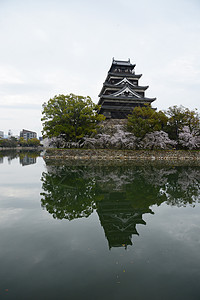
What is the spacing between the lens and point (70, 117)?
27.9 m

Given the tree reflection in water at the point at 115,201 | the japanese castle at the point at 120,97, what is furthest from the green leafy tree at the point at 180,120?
the tree reflection in water at the point at 115,201

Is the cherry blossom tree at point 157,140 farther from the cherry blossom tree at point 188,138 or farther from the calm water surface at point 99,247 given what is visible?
the calm water surface at point 99,247

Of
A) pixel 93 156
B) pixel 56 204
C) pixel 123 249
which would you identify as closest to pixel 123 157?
pixel 93 156

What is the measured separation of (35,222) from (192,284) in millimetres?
3706

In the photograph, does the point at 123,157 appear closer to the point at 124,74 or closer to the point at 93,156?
the point at 93,156

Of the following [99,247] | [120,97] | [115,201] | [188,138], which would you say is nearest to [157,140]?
[188,138]

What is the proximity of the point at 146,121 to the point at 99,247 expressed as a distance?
81.9 feet

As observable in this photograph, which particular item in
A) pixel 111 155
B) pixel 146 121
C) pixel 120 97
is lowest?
pixel 111 155

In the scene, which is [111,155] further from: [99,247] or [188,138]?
[99,247]

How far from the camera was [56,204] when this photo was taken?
6.30 metres

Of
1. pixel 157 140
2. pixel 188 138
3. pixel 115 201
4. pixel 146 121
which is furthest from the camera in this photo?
pixel 188 138

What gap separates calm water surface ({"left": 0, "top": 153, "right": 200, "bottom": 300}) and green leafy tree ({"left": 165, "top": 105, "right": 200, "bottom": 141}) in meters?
24.5

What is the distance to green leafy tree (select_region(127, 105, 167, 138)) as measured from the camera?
27.1 m

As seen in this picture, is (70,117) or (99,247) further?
(70,117)
